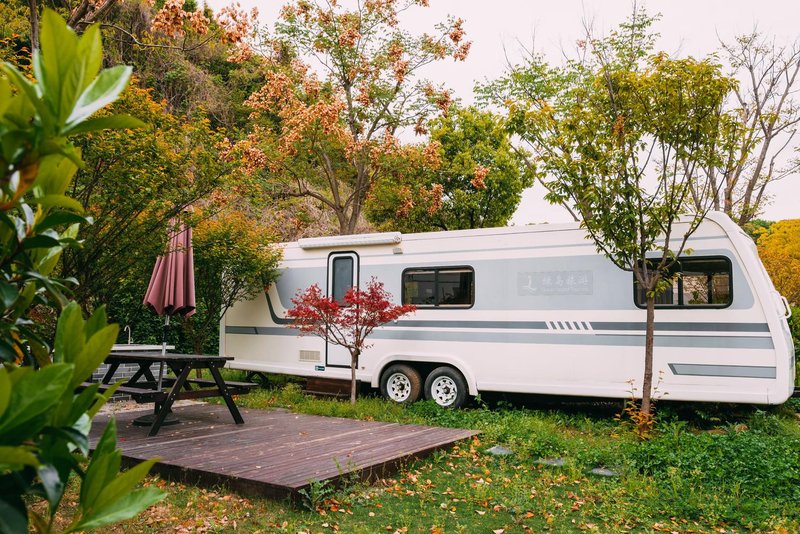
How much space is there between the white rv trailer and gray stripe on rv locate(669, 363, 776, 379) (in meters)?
0.01

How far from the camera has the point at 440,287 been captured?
366 inches

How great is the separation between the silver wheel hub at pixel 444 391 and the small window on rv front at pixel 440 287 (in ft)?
3.56

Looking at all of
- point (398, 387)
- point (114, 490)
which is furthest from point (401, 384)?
point (114, 490)

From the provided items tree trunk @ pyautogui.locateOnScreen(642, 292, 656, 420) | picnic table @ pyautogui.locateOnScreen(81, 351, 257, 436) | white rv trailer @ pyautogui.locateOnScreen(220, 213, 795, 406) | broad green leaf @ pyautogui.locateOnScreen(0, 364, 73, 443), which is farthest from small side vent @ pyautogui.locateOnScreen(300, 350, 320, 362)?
broad green leaf @ pyautogui.locateOnScreen(0, 364, 73, 443)

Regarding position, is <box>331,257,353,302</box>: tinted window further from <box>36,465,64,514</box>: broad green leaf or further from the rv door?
<box>36,465,64,514</box>: broad green leaf

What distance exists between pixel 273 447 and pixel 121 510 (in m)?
5.12

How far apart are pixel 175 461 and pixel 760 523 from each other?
14.5ft

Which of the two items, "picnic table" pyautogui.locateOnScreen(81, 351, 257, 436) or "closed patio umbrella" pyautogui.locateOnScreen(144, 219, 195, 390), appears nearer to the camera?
"picnic table" pyautogui.locateOnScreen(81, 351, 257, 436)

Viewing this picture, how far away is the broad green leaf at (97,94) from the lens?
97cm

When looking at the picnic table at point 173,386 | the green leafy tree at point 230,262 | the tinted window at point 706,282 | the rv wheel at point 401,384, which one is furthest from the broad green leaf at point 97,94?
the green leafy tree at point 230,262

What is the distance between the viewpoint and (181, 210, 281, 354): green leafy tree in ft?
34.3

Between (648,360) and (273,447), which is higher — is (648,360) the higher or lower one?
the higher one

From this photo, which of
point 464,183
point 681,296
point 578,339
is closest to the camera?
point 681,296

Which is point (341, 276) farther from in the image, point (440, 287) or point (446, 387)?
point (446, 387)
